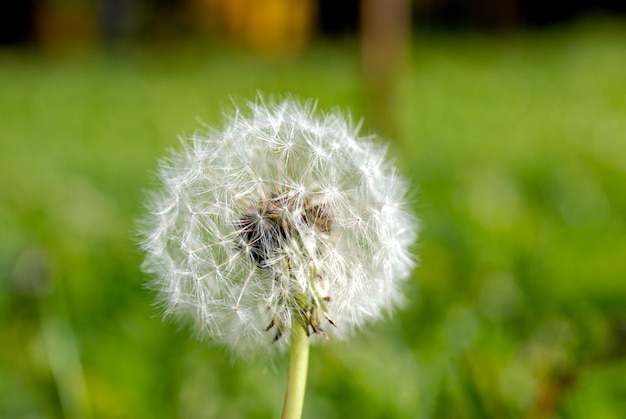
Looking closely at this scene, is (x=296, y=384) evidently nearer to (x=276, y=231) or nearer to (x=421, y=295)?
(x=276, y=231)

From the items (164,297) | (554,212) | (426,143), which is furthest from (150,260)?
(426,143)

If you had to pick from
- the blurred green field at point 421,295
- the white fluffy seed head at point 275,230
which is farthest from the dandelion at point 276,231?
the blurred green field at point 421,295

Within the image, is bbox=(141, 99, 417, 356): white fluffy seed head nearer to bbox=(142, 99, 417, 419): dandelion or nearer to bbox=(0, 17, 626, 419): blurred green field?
bbox=(142, 99, 417, 419): dandelion

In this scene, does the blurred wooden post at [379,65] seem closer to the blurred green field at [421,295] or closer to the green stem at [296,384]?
the blurred green field at [421,295]

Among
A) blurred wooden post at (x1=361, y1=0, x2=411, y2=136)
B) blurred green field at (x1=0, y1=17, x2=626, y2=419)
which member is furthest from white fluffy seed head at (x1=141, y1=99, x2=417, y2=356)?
blurred wooden post at (x1=361, y1=0, x2=411, y2=136)

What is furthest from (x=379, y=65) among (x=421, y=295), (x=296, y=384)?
(x=296, y=384)

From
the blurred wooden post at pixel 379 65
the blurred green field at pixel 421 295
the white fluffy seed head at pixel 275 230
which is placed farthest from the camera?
the blurred wooden post at pixel 379 65

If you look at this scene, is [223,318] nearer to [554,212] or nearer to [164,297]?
[164,297]
